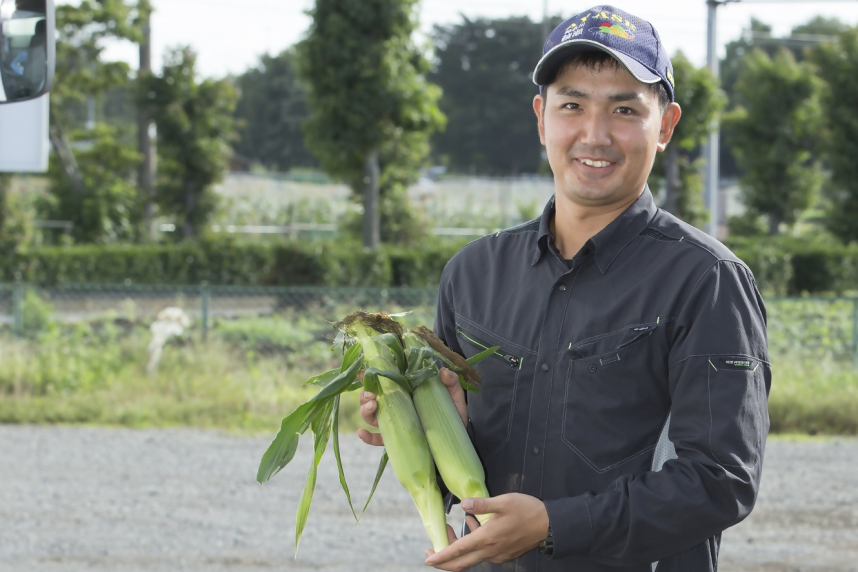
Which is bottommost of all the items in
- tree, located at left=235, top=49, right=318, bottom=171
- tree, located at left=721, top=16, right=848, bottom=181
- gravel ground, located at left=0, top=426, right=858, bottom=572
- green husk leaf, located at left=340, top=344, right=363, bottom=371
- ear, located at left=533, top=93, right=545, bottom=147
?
gravel ground, located at left=0, top=426, right=858, bottom=572

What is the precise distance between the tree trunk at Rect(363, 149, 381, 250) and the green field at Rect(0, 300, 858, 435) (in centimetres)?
766

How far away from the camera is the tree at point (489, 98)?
77.8m

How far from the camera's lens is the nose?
2254 millimetres

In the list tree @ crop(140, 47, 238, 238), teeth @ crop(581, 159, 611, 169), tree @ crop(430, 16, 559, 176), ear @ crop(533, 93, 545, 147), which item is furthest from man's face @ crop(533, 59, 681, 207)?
tree @ crop(430, 16, 559, 176)

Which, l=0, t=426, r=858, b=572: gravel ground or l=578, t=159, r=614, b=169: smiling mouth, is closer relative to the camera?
l=578, t=159, r=614, b=169: smiling mouth

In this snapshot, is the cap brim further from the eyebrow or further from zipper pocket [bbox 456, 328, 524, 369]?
zipper pocket [bbox 456, 328, 524, 369]

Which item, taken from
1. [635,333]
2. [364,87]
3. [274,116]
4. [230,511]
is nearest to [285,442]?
[635,333]

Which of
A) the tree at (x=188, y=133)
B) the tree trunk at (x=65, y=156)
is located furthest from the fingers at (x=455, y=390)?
the tree trunk at (x=65, y=156)

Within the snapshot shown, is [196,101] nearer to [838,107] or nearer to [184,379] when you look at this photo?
[184,379]

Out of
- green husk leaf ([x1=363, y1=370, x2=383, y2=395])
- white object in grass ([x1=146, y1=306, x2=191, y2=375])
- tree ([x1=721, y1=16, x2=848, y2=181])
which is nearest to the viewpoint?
green husk leaf ([x1=363, y1=370, x2=383, y2=395])

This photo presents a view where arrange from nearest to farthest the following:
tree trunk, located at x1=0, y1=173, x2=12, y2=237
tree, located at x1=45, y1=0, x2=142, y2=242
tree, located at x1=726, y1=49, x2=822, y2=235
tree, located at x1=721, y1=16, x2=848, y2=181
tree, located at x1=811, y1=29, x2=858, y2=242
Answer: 1. tree trunk, located at x1=0, y1=173, x2=12, y2=237
2. tree, located at x1=45, y1=0, x2=142, y2=242
3. tree, located at x1=811, y1=29, x2=858, y2=242
4. tree, located at x1=726, y1=49, x2=822, y2=235
5. tree, located at x1=721, y1=16, x2=848, y2=181

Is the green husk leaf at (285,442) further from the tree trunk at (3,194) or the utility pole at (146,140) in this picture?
the utility pole at (146,140)

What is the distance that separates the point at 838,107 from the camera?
26.2 metres

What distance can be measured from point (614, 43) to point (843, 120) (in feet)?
85.9
